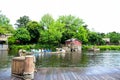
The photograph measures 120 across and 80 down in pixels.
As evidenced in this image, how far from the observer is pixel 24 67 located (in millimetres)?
11547

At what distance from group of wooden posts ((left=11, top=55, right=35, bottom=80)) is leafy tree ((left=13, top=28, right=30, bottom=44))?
190ft

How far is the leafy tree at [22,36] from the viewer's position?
70.1 meters

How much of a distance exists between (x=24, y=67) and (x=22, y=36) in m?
59.5

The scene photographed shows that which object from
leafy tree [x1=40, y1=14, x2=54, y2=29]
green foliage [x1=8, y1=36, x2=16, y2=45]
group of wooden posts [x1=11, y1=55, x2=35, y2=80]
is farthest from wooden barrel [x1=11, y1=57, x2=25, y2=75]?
leafy tree [x1=40, y1=14, x2=54, y2=29]

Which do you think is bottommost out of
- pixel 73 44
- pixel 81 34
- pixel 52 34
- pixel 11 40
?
pixel 73 44

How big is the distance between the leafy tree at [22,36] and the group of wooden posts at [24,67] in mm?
57957

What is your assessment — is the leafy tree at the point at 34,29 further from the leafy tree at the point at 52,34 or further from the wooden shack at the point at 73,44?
the wooden shack at the point at 73,44

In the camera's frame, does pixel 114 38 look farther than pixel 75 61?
Yes

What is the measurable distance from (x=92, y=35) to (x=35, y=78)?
77556 millimetres

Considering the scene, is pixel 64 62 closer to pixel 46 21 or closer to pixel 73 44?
pixel 73 44

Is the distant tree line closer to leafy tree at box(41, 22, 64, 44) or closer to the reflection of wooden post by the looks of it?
leafy tree at box(41, 22, 64, 44)

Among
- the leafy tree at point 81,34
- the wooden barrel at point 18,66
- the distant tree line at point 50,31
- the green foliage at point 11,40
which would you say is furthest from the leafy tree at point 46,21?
the wooden barrel at point 18,66

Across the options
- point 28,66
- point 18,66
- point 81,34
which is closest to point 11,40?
point 81,34

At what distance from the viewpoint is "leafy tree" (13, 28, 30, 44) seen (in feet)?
230
